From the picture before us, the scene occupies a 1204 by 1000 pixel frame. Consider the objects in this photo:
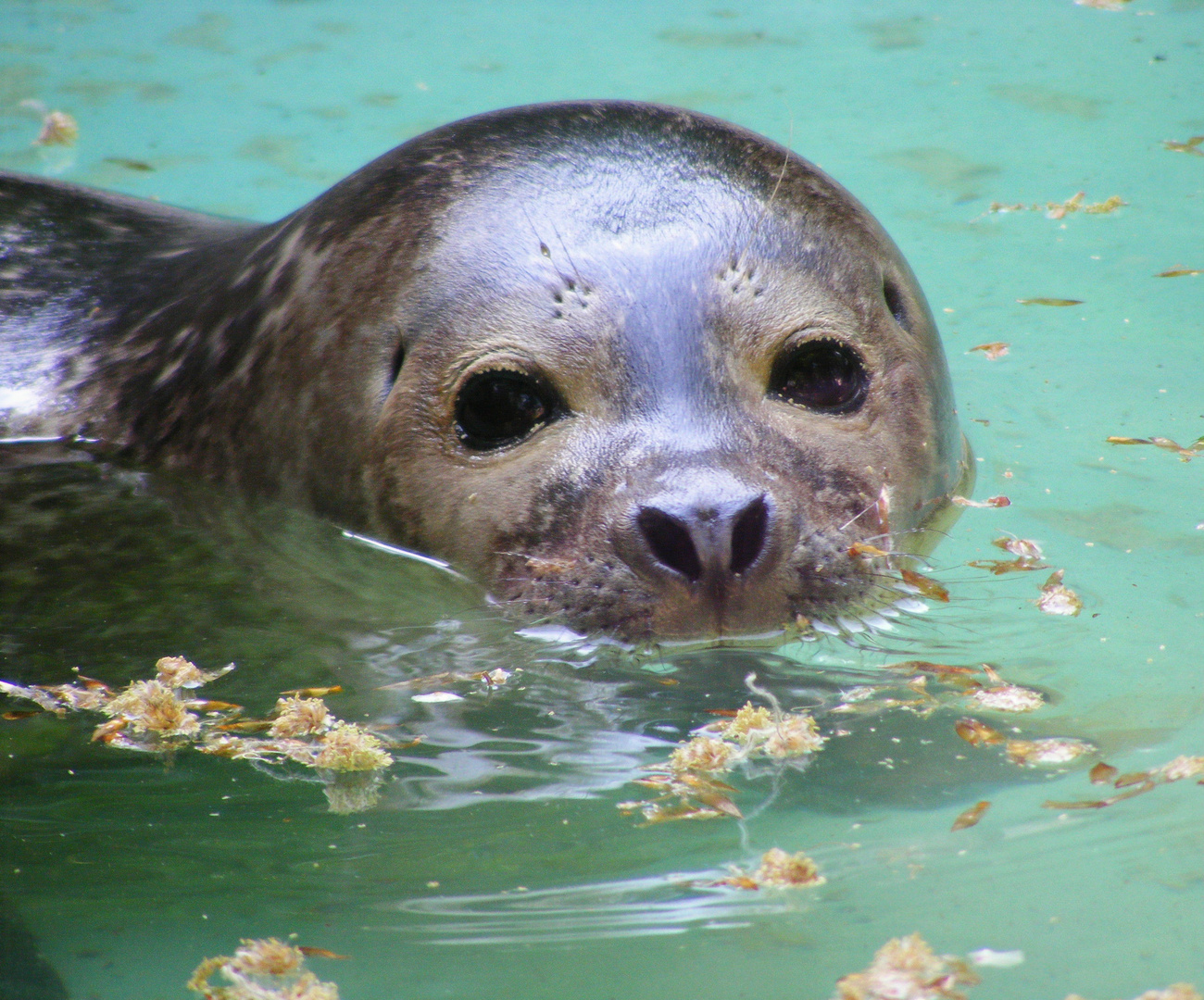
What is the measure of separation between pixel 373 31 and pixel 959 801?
8.01 m

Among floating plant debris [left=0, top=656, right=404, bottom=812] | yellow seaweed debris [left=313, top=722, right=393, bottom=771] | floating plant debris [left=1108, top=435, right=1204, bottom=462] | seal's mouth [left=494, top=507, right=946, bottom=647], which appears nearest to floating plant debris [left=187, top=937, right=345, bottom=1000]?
floating plant debris [left=0, top=656, right=404, bottom=812]

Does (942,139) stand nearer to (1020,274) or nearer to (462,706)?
(1020,274)

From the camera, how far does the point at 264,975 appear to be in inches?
91.8

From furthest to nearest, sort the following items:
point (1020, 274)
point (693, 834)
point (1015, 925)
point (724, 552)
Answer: point (1020, 274) < point (724, 552) < point (693, 834) < point (1015, 925)

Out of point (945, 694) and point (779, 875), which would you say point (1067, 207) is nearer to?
Answer: point (945, 694)

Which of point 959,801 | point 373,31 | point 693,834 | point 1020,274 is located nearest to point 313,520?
point 693,834

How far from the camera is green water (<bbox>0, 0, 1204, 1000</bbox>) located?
93.9 inches

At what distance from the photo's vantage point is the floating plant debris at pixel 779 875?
2482 millimetres

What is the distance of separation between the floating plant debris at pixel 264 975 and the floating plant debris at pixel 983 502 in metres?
2.42

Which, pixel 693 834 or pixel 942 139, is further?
pixel 942 139

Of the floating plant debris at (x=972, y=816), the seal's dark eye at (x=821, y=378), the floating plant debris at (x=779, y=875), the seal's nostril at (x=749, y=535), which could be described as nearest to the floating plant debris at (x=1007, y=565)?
the seal's dark eye at (x=821, y=378)

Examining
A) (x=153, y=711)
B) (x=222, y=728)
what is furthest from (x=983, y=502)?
(x=153, y=711)

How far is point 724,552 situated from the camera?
3.04 metres

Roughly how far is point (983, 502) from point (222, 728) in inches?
90.8
